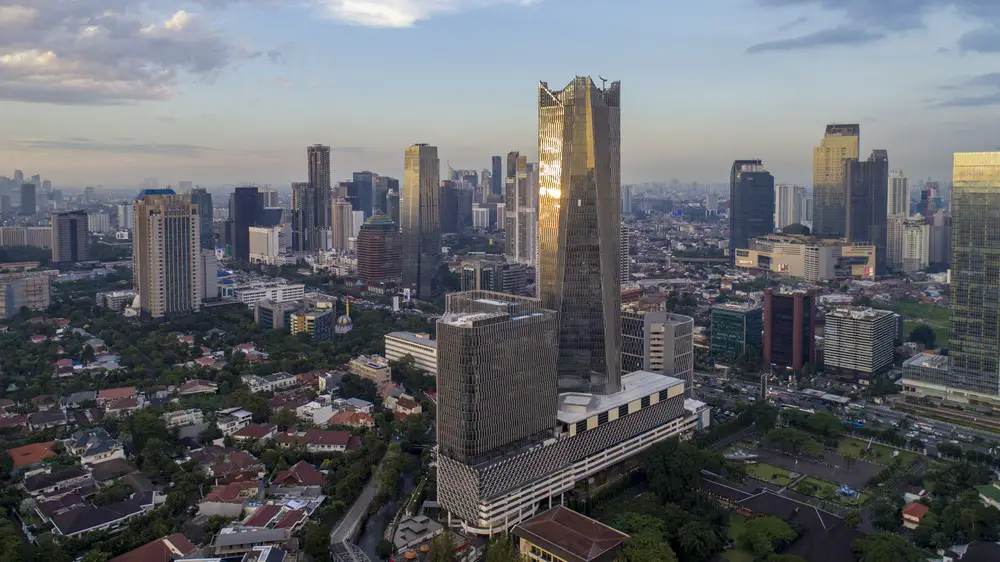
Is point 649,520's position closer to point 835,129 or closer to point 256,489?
point 256,489

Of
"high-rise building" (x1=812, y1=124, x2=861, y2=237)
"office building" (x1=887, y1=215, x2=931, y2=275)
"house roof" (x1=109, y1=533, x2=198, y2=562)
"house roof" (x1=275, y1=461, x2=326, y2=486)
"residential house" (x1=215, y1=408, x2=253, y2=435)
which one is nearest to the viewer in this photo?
"house roof" (x1=109, y1=533, x2=198, y2=562)

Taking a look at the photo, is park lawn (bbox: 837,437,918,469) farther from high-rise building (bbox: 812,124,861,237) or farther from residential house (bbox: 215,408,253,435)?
high-rise building (bbox: 812,124,861,237)

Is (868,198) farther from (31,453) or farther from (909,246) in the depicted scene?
(31,453)

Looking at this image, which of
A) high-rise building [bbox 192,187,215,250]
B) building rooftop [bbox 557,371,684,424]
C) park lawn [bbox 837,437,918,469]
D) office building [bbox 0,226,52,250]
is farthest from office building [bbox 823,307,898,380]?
office building [bbox 0,226,52,250]

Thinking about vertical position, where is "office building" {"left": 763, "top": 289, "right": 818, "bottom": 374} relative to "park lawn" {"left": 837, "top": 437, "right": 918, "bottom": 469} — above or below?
above

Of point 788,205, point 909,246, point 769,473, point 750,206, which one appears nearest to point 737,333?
point 769,473

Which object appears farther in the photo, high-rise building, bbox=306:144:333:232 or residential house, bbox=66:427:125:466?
high-rise building, bbox=306:144:333:232

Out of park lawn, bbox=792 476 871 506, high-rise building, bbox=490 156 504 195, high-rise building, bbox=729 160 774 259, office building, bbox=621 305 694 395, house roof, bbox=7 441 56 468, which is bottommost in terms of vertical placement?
park lawn, bbox=792 476 871 506
